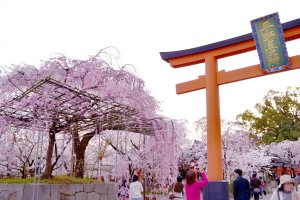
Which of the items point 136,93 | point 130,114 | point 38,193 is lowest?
point 38,193

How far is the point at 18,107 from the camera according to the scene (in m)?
8.88

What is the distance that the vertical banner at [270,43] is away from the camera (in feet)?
27.2

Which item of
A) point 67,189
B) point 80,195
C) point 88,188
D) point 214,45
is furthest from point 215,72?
point 67,189

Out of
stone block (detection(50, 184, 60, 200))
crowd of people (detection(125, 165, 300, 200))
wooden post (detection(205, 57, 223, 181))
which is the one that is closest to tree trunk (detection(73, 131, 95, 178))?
stone block (detection(50, 184, 60, 200))

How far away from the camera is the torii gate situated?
8531 millimetres

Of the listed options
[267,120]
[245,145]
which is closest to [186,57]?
[245,145]

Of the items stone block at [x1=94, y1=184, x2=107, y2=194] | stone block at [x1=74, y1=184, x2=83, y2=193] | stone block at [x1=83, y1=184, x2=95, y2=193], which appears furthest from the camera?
stone block at [x1=94, y1=184, x2=107, y2=194]

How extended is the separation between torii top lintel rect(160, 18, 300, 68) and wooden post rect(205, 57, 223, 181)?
0.35m

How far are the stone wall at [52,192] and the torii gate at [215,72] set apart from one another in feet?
12.1

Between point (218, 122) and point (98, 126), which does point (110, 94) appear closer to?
point (98, 126)

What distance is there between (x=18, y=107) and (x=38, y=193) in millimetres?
2832

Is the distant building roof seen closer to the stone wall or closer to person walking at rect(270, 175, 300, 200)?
the stone wall

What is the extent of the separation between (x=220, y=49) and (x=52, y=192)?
22.3 feet

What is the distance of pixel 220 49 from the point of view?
9492 millimetres
